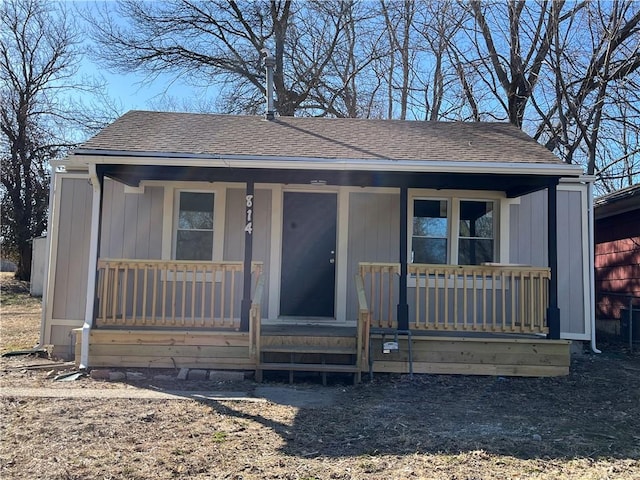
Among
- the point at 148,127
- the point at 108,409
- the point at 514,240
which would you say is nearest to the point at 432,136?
the point at 514,240

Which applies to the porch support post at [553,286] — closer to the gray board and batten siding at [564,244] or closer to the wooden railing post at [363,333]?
the gray board and batten siding at [564,244]

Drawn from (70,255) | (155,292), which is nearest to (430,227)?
(155,292)

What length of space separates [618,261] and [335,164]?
6653mm

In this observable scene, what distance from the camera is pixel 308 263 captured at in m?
7.35

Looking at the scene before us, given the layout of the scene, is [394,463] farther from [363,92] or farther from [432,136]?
[363,92]

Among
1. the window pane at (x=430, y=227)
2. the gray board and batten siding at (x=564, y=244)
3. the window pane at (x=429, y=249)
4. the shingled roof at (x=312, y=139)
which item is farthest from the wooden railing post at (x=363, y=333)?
the gray board and batten siding at (x=564, y=244)

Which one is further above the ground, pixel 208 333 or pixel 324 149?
pixel 324 149

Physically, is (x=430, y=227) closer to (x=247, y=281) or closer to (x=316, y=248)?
(x=316, y=248)

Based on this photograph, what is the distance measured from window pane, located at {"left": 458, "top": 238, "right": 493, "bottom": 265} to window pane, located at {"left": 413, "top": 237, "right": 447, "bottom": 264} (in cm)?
27

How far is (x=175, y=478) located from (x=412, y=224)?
5.11m

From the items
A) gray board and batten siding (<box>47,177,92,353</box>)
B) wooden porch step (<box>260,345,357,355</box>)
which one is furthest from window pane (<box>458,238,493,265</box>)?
gray board and batten siding (<box>47,177,92,353</box>)

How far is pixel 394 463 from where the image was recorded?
334cm

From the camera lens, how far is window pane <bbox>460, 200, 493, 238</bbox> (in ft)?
24.0

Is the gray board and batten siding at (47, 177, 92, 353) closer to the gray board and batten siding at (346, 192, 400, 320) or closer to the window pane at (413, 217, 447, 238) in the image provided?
the gray board and batten siding at (346, 192, 400, 320)
